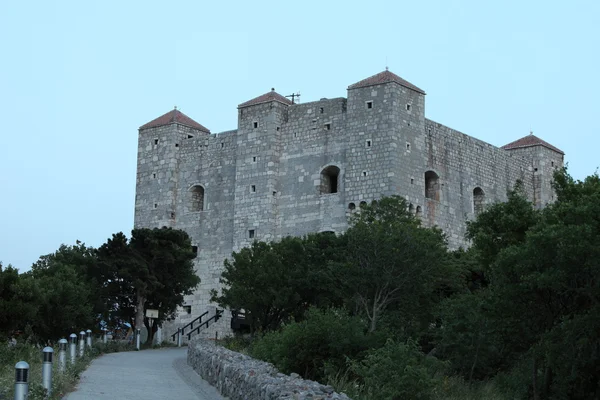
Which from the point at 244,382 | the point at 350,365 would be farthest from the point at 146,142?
the point at 244,382

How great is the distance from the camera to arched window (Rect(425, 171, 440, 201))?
178 ft

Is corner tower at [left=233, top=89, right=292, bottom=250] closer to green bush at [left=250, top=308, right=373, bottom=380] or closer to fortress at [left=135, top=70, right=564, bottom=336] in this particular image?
fortress at [left=135, top=70, right=564, bottom=336]

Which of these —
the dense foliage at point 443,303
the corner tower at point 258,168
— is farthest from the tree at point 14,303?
the corner tower at point 258,168

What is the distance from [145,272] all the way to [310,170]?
1186cm

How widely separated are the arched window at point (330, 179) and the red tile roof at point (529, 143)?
13.3 meters

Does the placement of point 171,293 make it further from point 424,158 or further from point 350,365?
point 350,365

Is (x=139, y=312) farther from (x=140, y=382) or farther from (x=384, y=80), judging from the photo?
(x=140, y=382)

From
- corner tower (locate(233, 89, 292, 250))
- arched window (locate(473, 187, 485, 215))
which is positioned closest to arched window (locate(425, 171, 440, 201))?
arched window (locate(473, 187, 485, 215))

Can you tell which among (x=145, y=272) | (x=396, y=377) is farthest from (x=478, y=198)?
(x=396, y=377)

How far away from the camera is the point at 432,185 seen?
54406 millimetres

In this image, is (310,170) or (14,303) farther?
(310,170)

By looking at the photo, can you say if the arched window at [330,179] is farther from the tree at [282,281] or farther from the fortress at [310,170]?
the tree at [282,281]

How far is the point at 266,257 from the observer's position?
40500mm

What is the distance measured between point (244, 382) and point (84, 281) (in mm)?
29586
